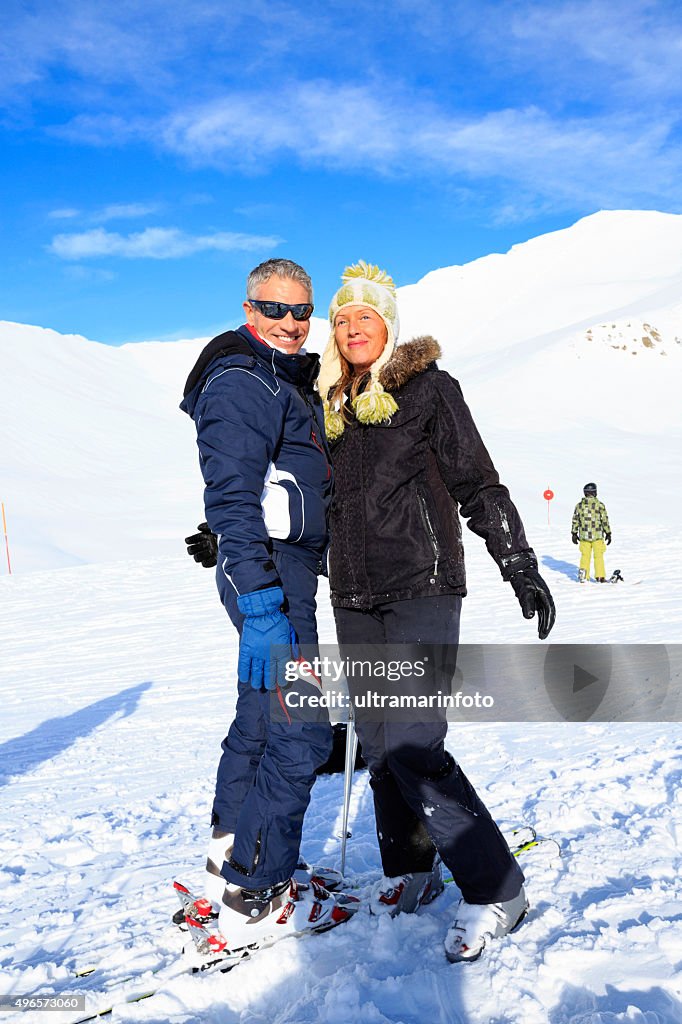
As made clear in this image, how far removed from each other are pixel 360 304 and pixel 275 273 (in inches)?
13.3

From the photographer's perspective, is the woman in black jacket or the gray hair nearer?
the woman in black jacket

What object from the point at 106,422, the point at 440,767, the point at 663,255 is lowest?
the point at 440,767

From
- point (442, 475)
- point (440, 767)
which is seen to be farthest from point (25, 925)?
point (442, 475)

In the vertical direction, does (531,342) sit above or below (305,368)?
above

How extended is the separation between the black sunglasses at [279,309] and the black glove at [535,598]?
3.57 feet

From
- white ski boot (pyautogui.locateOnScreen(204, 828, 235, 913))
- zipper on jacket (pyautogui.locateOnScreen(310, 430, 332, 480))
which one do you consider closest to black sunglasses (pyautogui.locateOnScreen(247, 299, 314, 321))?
zipper on jacket (pyautogui.locateOnScreen(310, 430, 332, 480))

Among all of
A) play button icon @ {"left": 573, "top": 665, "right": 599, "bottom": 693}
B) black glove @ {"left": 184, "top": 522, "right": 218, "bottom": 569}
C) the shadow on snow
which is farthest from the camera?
play button icon @ {"left": 573, "top": 665, "right": 599, "bottom": 693}

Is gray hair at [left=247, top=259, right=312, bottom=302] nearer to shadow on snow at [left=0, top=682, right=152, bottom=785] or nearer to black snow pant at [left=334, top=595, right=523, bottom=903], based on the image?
black snow pant at [left=334, top=595, right=523, bottom=903]

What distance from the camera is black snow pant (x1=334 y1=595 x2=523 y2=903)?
7.73ft

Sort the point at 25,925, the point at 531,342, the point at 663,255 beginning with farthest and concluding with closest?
the point at 663,255 → the point at 531,342 → the point at 25,925

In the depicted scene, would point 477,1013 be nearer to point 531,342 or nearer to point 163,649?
point 163,649

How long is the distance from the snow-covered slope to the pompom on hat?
15031mm

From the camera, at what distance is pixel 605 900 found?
2.47 m

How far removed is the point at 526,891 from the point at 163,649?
5987 millimetres
